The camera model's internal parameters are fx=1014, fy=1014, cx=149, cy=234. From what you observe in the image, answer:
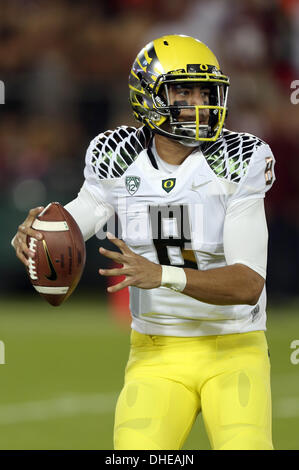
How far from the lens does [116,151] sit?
3.47m

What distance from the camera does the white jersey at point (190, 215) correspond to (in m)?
3.25

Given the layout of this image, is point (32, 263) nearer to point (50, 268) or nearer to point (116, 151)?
point (50, 268)

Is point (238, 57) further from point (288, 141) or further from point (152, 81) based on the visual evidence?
point (152, 81)

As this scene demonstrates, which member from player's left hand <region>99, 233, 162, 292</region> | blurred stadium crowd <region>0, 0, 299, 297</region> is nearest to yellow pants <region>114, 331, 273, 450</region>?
player's left hand <region>99, 233, 162, 292</region>

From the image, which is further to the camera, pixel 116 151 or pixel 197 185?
pixel 116 151

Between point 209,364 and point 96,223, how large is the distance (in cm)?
66

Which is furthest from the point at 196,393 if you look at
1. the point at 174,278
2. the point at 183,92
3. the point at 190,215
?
the point at 183,92

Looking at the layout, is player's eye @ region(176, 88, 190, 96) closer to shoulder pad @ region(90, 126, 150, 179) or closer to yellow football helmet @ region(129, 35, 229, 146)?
yellow football helmet @ region(129, 35, 229, 146)

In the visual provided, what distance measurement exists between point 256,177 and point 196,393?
2.33ft

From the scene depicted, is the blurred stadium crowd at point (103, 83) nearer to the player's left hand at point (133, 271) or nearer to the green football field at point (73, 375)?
the green football field at point (73, 375)

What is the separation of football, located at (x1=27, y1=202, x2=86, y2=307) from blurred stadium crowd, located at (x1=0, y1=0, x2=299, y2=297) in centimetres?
Answer: 534

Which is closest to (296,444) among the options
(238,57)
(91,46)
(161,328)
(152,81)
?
(161,328)

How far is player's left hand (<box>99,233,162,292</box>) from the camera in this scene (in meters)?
2.87

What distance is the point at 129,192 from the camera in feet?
11.1
